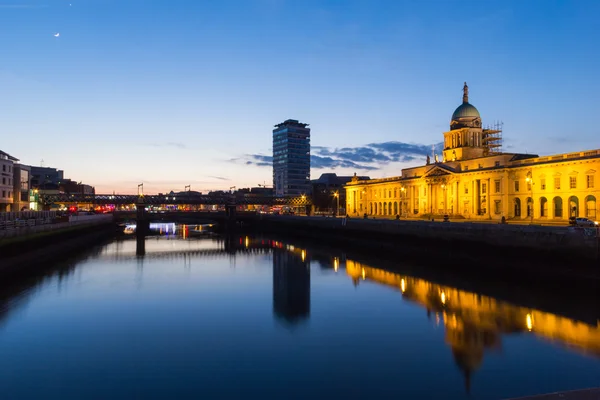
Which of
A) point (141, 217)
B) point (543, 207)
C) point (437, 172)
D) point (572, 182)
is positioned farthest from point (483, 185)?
point (141, 217)

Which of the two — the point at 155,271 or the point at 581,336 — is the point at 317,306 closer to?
the point at 581,336

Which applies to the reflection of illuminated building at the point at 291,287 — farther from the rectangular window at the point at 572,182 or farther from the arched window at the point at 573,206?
the rectangular window at the point at 572,182

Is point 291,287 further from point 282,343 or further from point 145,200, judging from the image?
point 145,200

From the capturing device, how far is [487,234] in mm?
41500

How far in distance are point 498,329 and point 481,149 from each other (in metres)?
86.0

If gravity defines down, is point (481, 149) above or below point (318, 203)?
above

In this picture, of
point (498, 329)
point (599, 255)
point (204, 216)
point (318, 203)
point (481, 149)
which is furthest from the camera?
point (318, 203)

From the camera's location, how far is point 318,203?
180m

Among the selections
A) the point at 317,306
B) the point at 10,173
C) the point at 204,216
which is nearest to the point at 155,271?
the point at 317,306

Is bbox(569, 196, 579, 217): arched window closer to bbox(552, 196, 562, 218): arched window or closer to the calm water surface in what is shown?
bbox(552, 196, 562, 218): arched window

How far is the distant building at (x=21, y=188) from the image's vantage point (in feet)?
286

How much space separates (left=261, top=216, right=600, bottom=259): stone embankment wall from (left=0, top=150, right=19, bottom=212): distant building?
5955cm

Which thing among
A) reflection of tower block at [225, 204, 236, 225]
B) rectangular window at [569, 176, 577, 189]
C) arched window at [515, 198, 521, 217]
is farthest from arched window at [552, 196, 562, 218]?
reflection of tower block at [225, 204, 236, 225]

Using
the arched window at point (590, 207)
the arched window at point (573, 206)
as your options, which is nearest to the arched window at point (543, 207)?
the arched window at point (573, 206)
